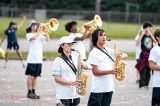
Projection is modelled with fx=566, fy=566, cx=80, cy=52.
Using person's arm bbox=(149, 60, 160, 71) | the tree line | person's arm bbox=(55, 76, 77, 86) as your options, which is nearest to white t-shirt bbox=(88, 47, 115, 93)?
person's arm bbox=(55, 76, 77, 86)

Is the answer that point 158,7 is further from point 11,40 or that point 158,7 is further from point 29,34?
point 29,34

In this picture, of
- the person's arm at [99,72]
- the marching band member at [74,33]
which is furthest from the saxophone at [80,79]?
the marching band member at [74,33]

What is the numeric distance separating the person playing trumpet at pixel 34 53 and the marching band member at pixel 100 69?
4644 mm

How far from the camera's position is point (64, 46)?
9.01 metres

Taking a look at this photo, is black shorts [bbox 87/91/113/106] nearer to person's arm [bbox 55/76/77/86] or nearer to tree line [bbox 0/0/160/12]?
person's arm [bbox 55/76/77/86]

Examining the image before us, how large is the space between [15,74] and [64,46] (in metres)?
10.4

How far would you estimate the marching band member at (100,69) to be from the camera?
30.6ft

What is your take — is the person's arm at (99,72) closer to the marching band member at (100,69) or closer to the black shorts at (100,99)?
the marching band member at (100,69)

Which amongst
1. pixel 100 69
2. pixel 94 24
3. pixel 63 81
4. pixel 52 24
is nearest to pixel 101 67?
pixel 100 69

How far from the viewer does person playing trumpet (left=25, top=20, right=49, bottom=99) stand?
45.7 ft

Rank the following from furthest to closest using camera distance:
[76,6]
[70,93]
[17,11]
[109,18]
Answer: [76,6] < [17,11] < [109,18] < [70,93]

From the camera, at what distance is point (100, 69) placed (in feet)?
30.7

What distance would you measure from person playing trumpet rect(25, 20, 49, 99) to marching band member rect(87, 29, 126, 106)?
183 inches

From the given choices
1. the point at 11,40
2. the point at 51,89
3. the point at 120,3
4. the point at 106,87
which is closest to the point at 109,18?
the point at 120,3
